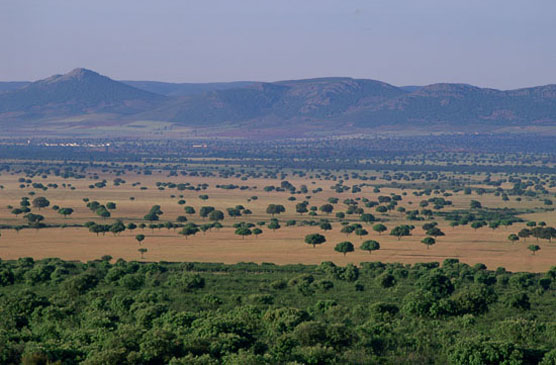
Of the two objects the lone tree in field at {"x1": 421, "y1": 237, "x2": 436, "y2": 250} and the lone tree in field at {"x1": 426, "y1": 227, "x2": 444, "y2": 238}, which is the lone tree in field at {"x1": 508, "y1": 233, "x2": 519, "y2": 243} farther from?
the lone tree in field at {"x1": 421, "y1": 237, "x2": 436, "y2": 250}

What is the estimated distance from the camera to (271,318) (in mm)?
31172

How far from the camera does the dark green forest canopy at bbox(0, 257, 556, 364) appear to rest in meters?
→ 24.7

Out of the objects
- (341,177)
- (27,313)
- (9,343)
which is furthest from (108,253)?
(341,177)

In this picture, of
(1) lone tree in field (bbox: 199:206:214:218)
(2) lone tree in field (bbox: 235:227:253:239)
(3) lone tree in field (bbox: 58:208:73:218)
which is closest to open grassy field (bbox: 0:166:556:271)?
(2) lone tree in field (bbox: 235:227:253:239)

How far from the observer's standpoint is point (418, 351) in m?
26.9

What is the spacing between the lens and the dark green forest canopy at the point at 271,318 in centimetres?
2472

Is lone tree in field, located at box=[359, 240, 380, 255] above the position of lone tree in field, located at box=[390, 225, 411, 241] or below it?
above

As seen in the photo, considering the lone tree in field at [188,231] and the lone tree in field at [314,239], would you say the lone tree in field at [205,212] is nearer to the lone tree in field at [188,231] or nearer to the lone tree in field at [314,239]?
the lone tree in field at [188,231]

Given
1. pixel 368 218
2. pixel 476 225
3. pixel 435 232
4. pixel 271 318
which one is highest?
pixel 271 318

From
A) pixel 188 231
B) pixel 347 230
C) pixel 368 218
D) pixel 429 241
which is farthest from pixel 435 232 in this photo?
pixel 188 231

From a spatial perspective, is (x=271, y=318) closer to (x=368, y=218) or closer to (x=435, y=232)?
(x=435, y=232)

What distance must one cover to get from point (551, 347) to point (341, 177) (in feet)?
524

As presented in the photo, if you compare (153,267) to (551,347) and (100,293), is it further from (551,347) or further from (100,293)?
(551,347)

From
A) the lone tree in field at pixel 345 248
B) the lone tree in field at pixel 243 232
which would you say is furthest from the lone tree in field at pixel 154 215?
the lone tree in field at pixel 345 248
